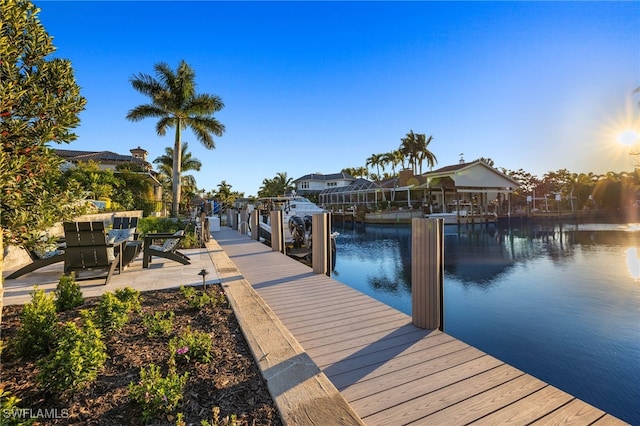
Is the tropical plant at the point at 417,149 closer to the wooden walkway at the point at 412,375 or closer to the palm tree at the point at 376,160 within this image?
the palm tree at the point at 376,160

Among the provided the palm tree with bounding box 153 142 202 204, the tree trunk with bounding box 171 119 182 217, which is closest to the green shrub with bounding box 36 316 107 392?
the tree trunk with bounding box 171 119 182 217

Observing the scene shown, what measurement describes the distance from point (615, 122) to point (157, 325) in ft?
103

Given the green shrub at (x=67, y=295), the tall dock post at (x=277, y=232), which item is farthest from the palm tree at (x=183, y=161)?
the green shrub at (x=67, y=295)

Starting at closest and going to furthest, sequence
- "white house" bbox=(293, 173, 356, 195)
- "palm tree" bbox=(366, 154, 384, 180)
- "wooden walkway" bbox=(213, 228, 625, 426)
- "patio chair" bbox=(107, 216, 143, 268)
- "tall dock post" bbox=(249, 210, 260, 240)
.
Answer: "wooden walkway" bbox=(213, 228, 625, 426), "patio chair" bbox=(107, 216, 143, 268), "tall dock post" bbox=(249, 210, 260, 240), "palm tree" bbox=(366, 154, 384, 180), "white house" bbox=(293, 173, 356, 195)

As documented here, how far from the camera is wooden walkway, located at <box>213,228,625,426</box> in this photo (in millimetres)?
1970

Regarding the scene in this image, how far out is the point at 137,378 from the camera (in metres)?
2.13

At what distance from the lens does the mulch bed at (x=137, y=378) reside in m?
1.75

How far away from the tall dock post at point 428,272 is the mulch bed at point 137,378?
6.52ft

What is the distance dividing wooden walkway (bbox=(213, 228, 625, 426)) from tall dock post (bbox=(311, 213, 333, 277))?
2010 millimetres

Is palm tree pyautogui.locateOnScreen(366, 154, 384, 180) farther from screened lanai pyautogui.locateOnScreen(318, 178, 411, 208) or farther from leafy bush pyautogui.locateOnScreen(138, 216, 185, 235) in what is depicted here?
leafy bush pyautogui.locateOnScreen(138, 216, 185, 235)

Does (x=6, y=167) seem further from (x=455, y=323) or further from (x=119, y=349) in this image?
(x=455, y=323)

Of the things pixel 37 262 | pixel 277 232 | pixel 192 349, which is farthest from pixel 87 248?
pixel 277 232

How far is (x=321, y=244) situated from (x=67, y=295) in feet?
13.6

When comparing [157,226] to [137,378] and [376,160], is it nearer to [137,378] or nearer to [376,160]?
[137,378]
